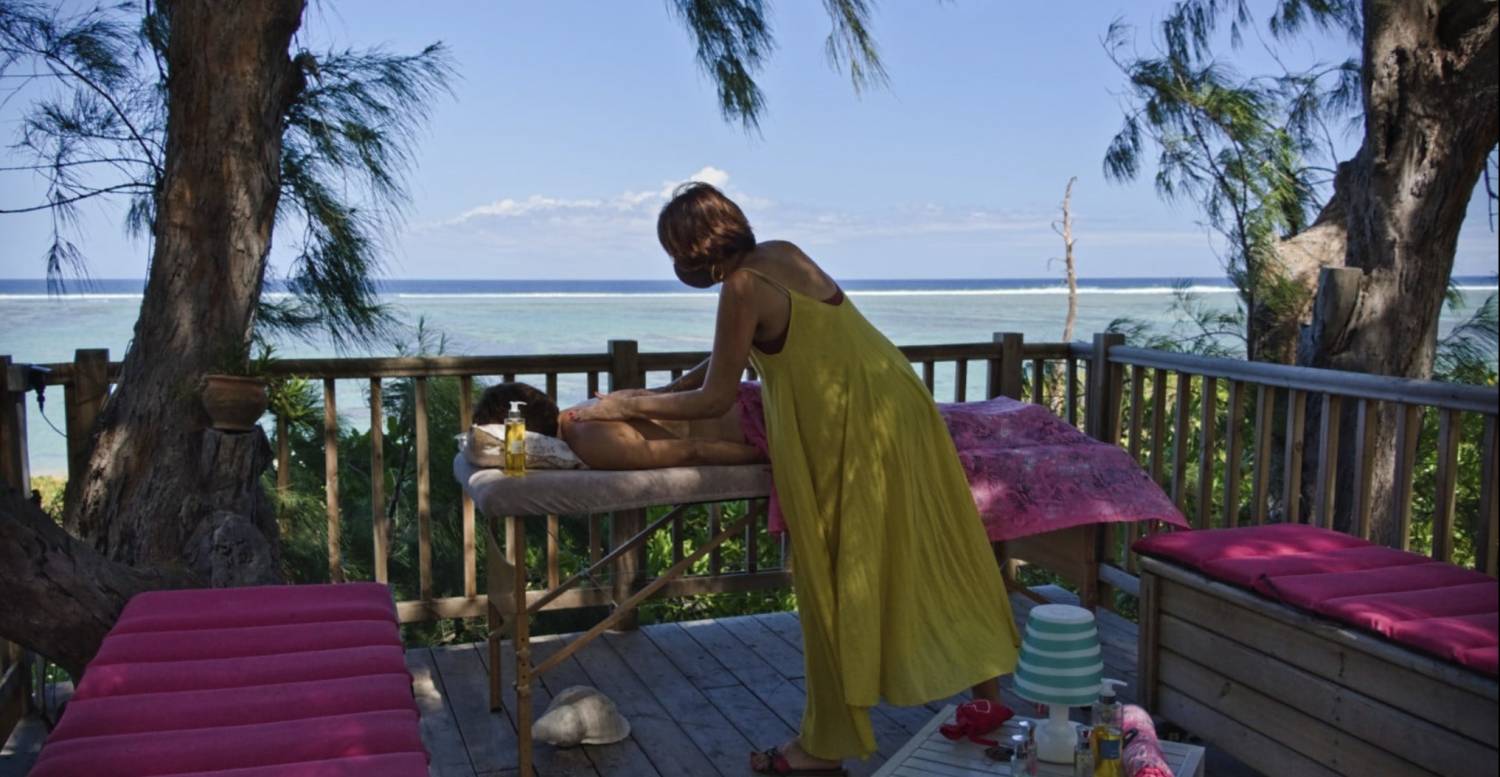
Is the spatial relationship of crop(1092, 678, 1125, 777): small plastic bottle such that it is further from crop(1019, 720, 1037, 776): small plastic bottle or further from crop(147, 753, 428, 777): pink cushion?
crop(147, 753, 428, 777): pink cushion

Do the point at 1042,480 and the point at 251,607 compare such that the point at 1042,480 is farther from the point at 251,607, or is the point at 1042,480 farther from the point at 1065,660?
the point at 251,607

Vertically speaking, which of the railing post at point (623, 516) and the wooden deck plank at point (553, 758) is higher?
the railing post at point (623, 516)

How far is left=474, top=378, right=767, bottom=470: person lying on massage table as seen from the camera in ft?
10.1

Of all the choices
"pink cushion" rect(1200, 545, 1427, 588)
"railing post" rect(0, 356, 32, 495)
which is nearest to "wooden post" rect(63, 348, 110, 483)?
"railing post" rect(0, 356, 32, 495)

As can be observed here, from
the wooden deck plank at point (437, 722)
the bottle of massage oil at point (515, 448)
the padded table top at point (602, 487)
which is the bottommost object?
the wooden deck plank at point (437, 722)

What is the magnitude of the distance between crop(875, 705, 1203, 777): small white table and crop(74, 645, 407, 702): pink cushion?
37.4 inches

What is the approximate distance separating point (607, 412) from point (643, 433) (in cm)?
11

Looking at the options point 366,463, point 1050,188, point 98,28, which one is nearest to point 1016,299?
point 1050,188

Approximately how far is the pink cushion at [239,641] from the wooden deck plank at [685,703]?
99 centimetres

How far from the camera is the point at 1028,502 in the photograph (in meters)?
3.39

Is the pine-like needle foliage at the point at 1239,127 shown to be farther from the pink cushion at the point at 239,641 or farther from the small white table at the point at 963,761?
the pink cushion at the point at 239,641

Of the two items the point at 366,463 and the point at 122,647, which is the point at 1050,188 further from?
the point at 122,647

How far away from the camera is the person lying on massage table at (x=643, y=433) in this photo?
306 centimetres

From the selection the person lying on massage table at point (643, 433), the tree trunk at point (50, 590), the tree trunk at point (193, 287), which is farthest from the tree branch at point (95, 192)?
the person lying on massage table at point (643, 433)
